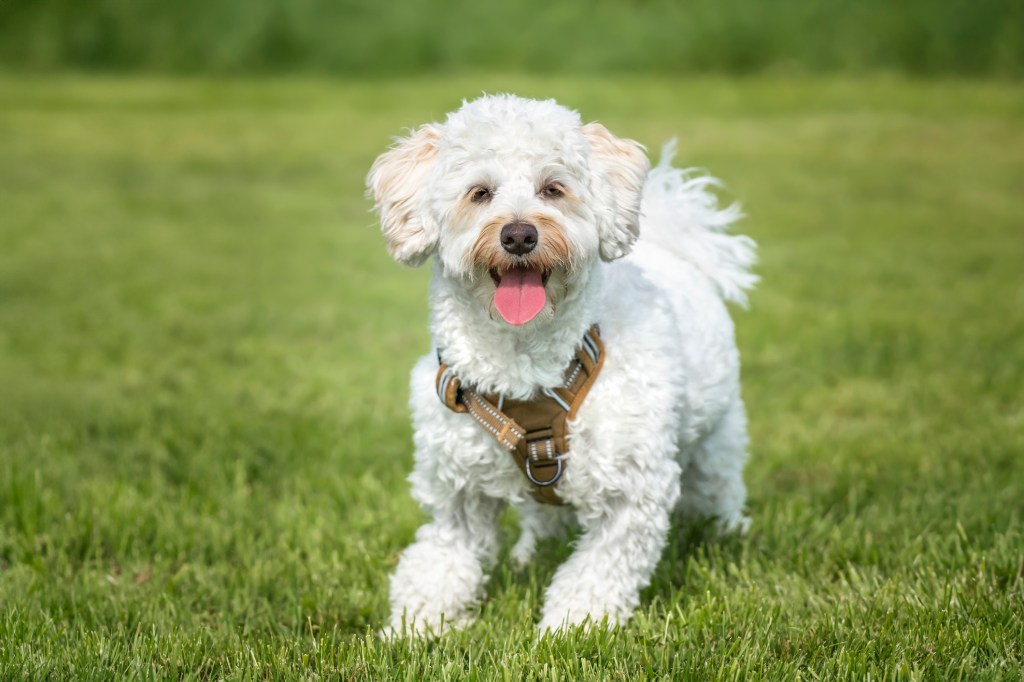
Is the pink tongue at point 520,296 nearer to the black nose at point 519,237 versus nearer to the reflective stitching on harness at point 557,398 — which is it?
the black nose at point 519,237

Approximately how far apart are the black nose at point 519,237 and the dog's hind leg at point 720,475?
1.53 m

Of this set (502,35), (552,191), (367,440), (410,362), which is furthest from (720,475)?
(502,35)

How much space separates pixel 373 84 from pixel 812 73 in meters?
8.09

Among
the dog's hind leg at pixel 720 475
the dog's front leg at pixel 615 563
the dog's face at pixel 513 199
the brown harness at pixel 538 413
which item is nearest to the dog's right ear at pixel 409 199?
the dog's face at pixel 513 199

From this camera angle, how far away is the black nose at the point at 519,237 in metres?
3.60

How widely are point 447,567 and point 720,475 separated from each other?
4.29ft

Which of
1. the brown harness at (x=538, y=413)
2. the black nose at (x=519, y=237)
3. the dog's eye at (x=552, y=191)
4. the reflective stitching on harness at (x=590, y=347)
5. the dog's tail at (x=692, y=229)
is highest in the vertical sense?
the dog's eye at (x=552, y=191)

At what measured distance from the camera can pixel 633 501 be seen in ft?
12.9

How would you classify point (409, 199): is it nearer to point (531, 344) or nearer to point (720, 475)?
point (531, 344)

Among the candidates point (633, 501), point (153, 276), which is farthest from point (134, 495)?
point (153, 276)

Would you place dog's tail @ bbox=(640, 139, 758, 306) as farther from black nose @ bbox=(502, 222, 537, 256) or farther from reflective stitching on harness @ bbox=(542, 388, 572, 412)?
black nose @ bbox=(502, 222, 537, 256)

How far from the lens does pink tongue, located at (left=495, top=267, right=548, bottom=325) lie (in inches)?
145

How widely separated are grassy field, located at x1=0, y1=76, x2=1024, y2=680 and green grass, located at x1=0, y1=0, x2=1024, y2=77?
667 cm

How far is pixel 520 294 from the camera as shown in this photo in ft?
12.2
